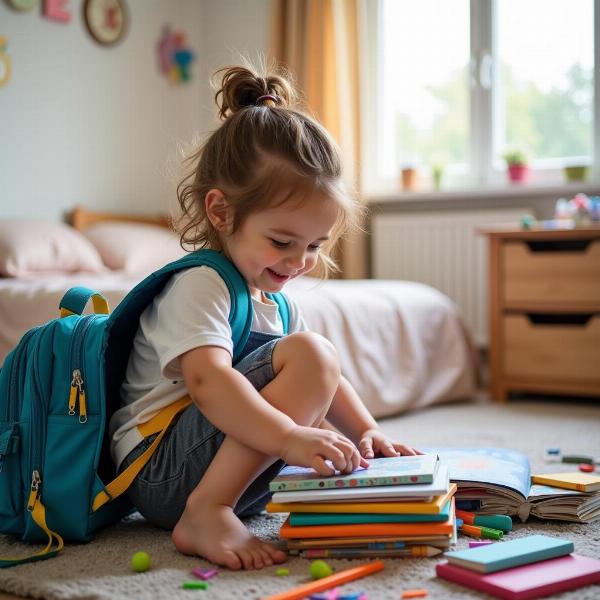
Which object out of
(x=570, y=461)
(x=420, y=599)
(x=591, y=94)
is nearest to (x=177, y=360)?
(x=420, y=599)

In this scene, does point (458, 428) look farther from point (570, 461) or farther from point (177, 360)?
point (177, 360)

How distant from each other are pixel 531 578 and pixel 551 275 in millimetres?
1921

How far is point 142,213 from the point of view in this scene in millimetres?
3932

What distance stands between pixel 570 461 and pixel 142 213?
8.58ft

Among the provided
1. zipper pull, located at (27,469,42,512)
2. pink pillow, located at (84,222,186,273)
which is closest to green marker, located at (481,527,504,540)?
zipper pull, located at (27,469,42,512)

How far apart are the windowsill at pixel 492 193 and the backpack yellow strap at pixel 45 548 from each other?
8.53 ft

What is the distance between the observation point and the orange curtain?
3604 millimetres

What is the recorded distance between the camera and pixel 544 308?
9.23 feet

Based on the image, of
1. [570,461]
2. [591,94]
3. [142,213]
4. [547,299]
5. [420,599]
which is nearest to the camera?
[420,599]

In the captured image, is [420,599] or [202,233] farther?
[202,233]

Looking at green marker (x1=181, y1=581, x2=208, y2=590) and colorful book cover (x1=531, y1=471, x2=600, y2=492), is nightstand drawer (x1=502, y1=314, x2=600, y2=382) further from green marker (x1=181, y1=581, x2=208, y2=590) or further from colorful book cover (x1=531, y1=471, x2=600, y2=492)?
green marker (x1=181, y1=581, x2=208, y2=590)

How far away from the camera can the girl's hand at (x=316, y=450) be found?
3.52 ft

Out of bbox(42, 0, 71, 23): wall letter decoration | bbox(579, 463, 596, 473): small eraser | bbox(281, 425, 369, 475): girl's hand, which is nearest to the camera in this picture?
bbox(281, 425, 369, 475): girl's hand

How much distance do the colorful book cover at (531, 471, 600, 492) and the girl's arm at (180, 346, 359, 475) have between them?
0.42 m
